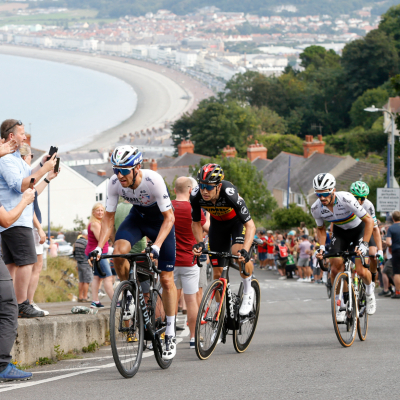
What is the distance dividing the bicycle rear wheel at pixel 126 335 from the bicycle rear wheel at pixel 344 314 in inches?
111

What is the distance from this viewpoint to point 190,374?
671 centimetres

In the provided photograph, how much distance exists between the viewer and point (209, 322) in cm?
751

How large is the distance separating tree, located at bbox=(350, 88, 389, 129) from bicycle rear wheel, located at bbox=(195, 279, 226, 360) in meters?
107

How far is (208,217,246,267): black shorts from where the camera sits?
8.25 m

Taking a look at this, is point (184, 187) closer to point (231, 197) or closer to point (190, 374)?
point (231, 197)

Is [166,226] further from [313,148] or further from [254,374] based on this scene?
[313,148]

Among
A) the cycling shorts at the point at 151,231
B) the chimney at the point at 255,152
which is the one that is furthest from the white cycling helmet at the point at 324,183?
the chimney at the point at 255,152

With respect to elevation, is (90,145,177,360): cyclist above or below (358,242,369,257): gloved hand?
above

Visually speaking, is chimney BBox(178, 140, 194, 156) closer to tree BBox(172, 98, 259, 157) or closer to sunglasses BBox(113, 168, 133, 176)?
tree BBox(172, 98, 259, 157)

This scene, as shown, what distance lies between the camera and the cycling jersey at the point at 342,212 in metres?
9.23

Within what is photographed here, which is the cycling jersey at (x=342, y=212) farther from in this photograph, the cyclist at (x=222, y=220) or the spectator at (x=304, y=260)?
the spectator at (x=304, y=260)

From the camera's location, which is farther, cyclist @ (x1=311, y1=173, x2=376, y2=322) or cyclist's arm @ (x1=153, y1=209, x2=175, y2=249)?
cyclist @ (x1=311, y1=173, x2=376, y2=322)

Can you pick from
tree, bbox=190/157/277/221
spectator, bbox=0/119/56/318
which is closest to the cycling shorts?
spectator, bbox=0/119/56/318

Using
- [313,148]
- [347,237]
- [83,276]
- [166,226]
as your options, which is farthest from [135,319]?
[313,148]
